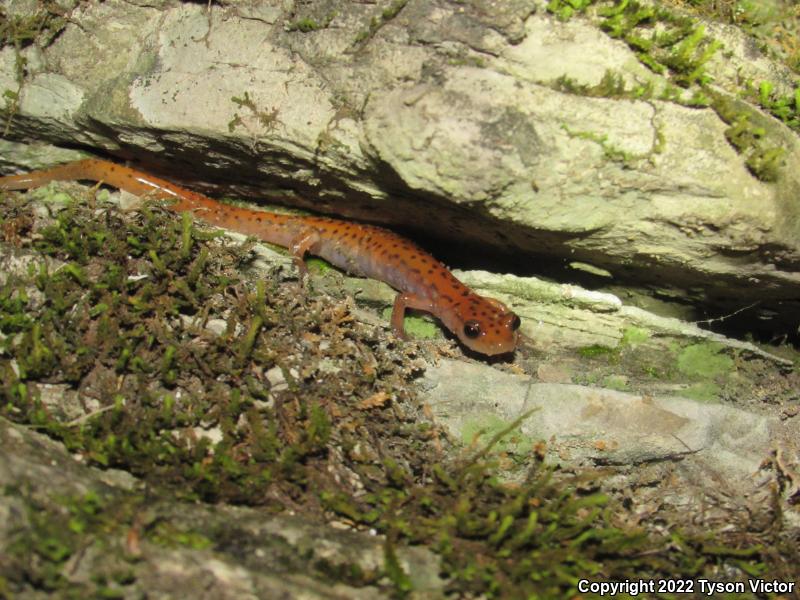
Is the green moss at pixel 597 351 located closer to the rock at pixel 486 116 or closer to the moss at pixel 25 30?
the rock at pixel 486 116

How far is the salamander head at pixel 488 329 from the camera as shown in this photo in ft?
13.7

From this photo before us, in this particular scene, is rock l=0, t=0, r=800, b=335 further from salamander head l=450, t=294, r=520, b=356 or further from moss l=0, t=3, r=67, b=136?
salamander head l=450, t=294, r=520, b=356

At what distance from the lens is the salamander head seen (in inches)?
164

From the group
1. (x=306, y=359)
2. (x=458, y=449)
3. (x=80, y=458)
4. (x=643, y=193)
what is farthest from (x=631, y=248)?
(x=80, y=458)

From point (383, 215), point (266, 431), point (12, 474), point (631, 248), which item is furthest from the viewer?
point (383, 215)

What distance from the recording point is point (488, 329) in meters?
4.17

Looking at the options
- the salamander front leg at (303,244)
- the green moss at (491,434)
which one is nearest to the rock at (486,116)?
the salamander front leg at (303,244)

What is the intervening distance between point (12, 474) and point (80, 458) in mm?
431

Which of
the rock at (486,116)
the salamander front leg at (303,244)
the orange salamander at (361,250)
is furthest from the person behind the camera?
the salamander front leg at (303,244)

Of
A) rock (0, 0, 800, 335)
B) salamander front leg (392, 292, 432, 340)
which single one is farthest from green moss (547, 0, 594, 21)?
salamander front leg (392, 292, 432, 340)

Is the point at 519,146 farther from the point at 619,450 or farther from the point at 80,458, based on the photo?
the point at 80,458

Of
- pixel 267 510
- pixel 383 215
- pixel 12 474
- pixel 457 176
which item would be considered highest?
pixel 457 176

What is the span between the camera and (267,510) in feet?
10.5

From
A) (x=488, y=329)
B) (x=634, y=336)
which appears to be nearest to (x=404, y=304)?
(x=488, y=329)
